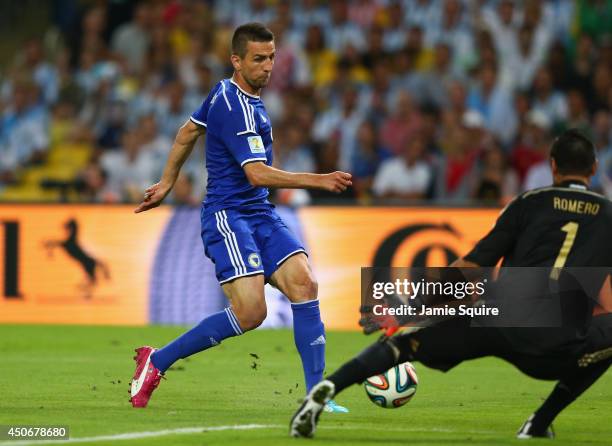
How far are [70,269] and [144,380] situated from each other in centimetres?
668

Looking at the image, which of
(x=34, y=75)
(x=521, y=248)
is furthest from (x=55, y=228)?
(x=521, y=248)

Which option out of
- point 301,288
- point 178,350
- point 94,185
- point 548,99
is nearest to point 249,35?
point 301,288

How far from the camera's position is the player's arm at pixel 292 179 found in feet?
23.7

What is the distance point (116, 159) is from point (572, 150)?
11.5 metres

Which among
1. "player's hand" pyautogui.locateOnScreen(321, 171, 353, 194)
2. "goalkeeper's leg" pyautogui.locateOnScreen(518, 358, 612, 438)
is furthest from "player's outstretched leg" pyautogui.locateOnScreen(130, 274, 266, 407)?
"goalkeeper's leg" pyautogui.locateOnScreen(518, 358, 612, 438)

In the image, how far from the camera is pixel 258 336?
537 inches

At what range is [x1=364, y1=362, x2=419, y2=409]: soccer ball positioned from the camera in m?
7.94

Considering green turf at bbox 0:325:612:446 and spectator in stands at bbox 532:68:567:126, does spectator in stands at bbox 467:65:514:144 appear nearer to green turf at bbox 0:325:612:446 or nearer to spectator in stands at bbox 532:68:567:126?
spectator in stands at bbox 532:68:567:126

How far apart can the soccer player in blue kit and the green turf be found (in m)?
0.36

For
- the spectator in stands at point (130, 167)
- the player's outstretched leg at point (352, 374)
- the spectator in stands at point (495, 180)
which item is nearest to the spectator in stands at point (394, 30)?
the spectator in stands at point (495, 180)

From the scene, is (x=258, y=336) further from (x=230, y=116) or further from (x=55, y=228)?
(x=230, y=116)

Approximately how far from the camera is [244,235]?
323 inches

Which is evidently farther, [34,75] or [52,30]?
[52,30]

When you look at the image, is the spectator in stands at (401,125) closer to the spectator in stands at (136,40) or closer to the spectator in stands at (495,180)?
the spectator in stands at (495,180)
